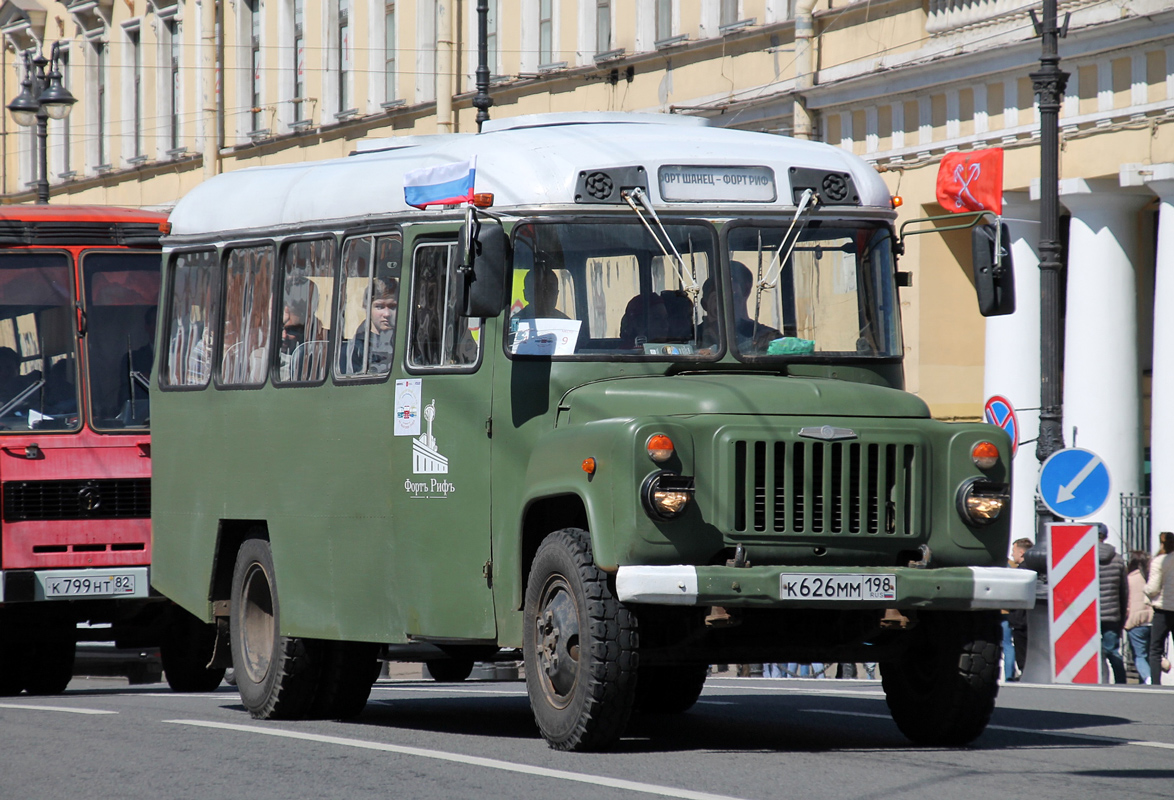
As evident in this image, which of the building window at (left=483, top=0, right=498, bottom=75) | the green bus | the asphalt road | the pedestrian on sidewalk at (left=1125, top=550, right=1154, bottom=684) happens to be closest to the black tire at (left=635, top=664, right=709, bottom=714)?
the green bus

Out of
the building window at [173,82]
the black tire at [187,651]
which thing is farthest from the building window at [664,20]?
the black tire at [187,651]

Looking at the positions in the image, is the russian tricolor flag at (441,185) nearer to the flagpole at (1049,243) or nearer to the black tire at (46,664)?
the black tire at (46,664)

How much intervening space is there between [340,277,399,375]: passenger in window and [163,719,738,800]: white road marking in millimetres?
1880

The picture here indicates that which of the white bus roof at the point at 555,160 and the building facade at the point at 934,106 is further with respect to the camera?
the building facade at the point at 934,106

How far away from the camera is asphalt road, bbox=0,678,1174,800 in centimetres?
923

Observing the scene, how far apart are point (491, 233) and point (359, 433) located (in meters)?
1.85

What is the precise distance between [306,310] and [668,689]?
2956 mm

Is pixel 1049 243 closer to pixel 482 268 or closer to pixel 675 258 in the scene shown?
pixel 675 258

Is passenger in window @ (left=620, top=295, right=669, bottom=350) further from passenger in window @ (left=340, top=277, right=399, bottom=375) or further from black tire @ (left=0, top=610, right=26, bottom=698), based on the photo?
black tire @ (left=0, top=610, right=26, bottom=698)

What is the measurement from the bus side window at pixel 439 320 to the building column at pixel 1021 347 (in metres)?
16.2

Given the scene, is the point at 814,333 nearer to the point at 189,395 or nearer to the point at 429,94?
the point at 189,395

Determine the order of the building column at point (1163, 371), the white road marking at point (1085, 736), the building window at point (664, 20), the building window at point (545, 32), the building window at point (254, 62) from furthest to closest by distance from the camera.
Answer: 1. the building window at point (254, 62)
2. the building window at point (545, 32)
3. the building window at point (664, 20)
4. the building column at point (1163, 371)
5. the white road marking at point (1085, 736)

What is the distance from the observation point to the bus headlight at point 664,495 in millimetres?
9906

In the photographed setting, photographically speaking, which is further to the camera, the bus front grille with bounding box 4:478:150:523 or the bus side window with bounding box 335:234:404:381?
the bus front grille with bounding box 4:478:150:523
